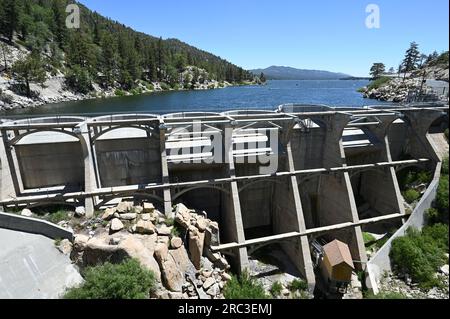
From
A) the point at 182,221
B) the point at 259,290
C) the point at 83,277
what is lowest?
the point at 259,290

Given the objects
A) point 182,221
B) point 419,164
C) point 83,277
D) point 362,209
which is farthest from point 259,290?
point 419,164

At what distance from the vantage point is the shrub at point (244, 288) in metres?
14.7

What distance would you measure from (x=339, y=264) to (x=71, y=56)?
8679cm

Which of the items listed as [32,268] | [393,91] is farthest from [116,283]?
[393,91]

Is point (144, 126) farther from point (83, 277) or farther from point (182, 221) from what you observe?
point (83, 277)

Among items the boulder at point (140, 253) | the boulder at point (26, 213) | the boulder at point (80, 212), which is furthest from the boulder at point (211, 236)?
the boulder at point (26, 213)

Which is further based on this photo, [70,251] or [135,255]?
[70,251]

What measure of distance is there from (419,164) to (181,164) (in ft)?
61.8

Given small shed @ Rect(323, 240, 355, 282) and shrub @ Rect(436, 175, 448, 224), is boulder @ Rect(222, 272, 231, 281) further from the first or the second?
shrub @ Rect(436, 175, 448, 224)

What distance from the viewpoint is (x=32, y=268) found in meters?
12.5

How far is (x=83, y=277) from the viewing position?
12531 millimetres

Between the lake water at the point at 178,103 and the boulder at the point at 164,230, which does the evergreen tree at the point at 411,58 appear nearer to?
the lake water at the point at 178,103

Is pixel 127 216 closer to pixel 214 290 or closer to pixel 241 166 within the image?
pixel 214 290
